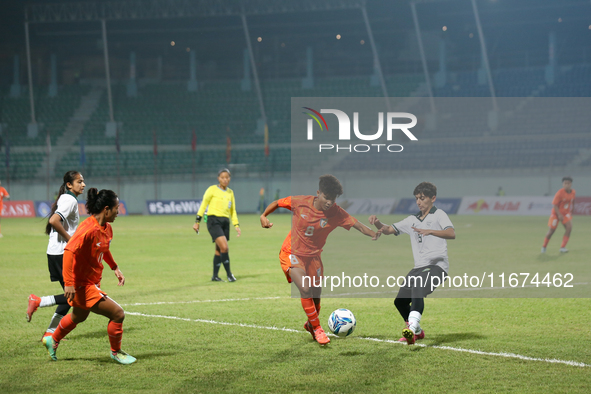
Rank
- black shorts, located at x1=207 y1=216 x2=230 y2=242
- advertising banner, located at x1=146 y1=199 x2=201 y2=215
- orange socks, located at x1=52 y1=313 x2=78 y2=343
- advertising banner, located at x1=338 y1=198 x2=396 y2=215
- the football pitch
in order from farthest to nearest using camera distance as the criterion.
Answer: advertising banner, located at x1=146 y1=199 x2=201 y2=215, advertising banner, located at x1=338 y1=198 x2=396 y2=215, black shorts, located at x1=207 y1=216 x2=230 y2=242, orange socks, located at x1=52 y1=313 x2=78 y2=343, the football pitch

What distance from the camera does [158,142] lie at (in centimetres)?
5150

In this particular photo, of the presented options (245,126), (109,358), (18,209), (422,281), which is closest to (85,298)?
(109,358)

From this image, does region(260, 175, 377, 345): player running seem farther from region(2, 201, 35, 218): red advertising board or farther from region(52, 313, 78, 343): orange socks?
region(2, 201, 35, 218): red advertising board

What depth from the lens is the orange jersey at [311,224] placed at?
7.69 meters

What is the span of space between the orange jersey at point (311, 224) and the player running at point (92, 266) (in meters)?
2.19

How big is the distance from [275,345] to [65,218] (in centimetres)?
294

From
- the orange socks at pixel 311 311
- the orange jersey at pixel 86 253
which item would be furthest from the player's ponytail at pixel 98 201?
the orange socks at pixel 311 311

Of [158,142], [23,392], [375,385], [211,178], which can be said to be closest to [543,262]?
→ [375,385]

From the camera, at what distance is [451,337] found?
7664mm

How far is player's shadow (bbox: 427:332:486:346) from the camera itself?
24.2 feet

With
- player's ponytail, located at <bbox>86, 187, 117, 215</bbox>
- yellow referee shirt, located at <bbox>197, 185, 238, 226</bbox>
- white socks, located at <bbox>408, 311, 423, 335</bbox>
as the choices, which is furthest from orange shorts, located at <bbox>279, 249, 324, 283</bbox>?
yellow referee shirt, located at <bbox>197, 185, 238, 226</bbox>

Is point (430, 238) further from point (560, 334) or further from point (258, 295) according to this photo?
point (258, 295)

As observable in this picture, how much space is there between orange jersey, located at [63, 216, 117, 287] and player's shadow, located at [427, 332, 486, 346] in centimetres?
378

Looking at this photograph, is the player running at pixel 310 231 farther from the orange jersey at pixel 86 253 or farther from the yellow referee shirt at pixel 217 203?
the yellow referee shirt at pixel 217 203
